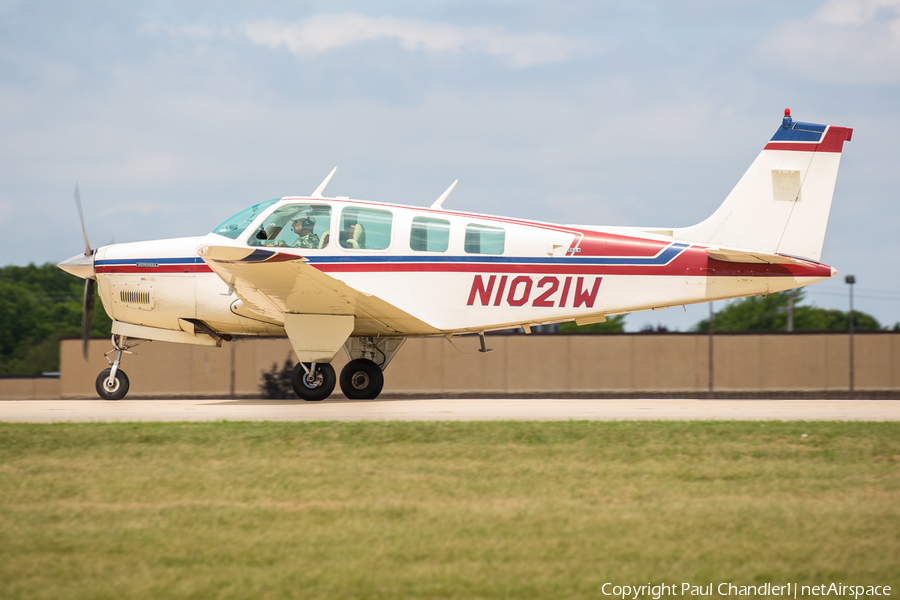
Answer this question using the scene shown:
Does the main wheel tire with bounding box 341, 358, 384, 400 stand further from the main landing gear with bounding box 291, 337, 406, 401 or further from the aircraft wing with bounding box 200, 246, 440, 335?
the aircraft wing with bounding box 200, 246, 440, 335

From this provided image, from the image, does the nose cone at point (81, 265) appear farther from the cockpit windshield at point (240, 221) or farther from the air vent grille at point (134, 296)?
the cockpit windshield at point (240, 221)

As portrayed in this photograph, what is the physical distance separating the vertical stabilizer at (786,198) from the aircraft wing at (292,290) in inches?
188

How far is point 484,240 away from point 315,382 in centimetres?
353

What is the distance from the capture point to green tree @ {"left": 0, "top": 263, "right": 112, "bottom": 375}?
182 feet

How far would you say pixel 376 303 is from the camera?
12094 millimetres

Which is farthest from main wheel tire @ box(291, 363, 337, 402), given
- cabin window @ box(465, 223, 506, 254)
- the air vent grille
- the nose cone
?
the nose cone

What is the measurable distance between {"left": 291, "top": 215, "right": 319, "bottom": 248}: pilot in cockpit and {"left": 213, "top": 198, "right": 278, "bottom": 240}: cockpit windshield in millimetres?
542

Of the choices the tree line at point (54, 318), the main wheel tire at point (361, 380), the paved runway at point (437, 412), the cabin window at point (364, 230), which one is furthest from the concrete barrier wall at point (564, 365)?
the tree line at point (54, 318)

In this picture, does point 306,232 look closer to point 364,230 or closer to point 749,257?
point 364,230

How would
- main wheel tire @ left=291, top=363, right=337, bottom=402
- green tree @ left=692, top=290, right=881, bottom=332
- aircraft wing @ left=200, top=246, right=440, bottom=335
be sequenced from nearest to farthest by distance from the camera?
aircraft wing @ left=200, top=246, right=440, bottom=335 → main wheel tire @ left=291, top=363, right=337, bottom=402 → green tree @ left=692, top=290, right=881, bottom=332

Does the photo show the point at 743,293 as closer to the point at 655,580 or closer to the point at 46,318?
the point at 655,580

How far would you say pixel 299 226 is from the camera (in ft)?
41.1

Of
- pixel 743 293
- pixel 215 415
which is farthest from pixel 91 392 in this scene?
pixel 743 293

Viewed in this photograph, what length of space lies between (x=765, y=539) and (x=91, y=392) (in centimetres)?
2155
